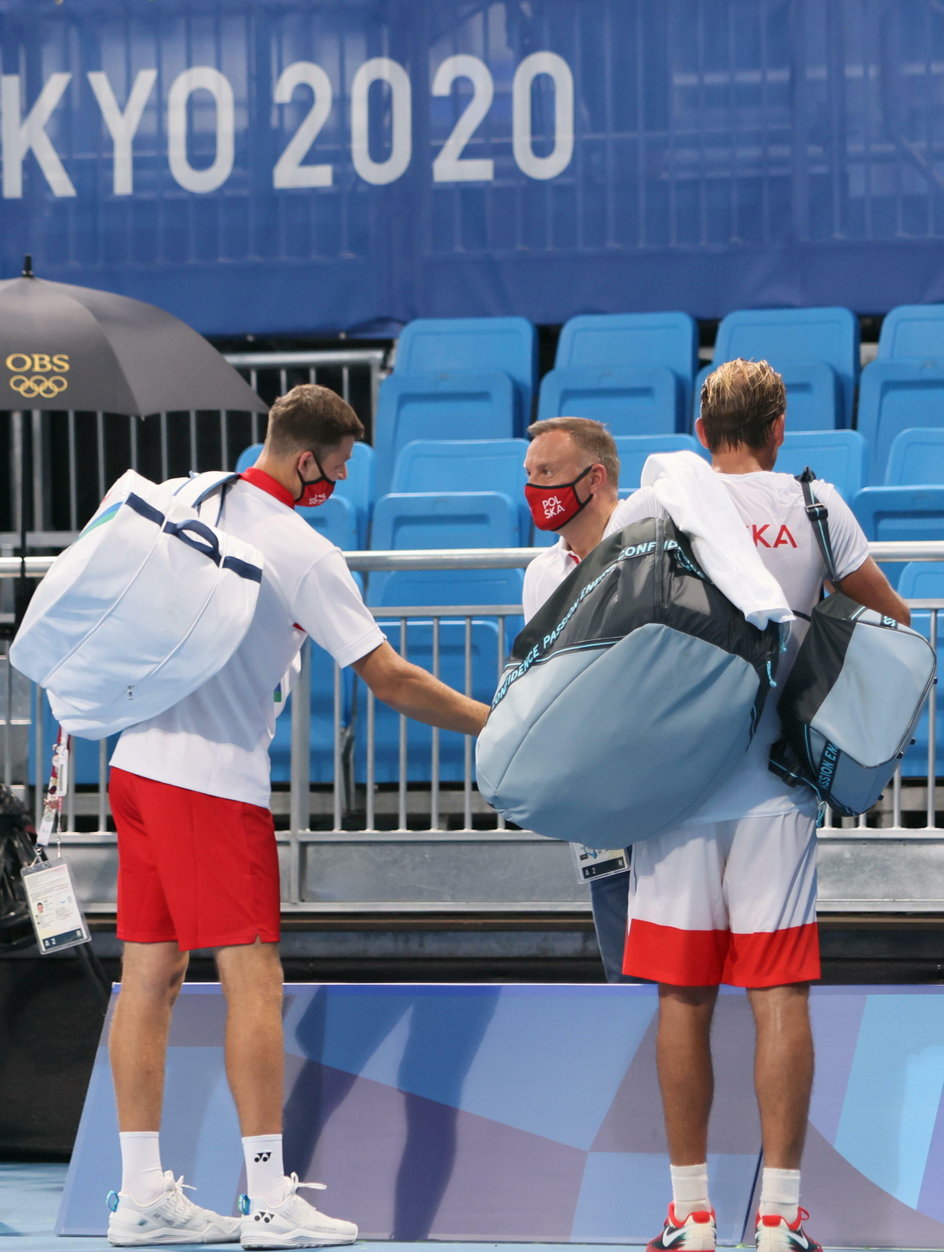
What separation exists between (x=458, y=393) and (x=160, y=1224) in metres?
4.60

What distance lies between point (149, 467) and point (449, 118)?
2.36 m

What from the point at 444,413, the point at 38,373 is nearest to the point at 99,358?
the point at 38,373

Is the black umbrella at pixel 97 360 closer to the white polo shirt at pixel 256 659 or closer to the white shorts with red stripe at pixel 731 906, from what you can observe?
the white polo shirt at pixel 256 659

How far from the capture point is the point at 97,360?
15.6 feet

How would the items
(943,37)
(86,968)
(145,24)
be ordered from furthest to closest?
(145,24)
(943,37)
(86,968)

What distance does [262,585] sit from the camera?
3535mm

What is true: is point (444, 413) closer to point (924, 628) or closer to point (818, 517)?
point (924, 628)

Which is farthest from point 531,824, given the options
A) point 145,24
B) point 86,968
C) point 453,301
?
Result: point 145,24

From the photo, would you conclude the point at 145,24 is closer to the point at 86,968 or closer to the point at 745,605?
the point at 86,968

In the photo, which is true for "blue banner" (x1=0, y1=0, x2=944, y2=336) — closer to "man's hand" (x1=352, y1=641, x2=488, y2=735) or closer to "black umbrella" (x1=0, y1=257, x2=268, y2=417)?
"black umbrella" (x1=0, y1=257, x2=268, y2=417)

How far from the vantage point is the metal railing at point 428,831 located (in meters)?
4.76

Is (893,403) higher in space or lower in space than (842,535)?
higher

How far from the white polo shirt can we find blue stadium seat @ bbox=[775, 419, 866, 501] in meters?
3.05

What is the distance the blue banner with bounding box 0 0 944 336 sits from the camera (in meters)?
7.81
